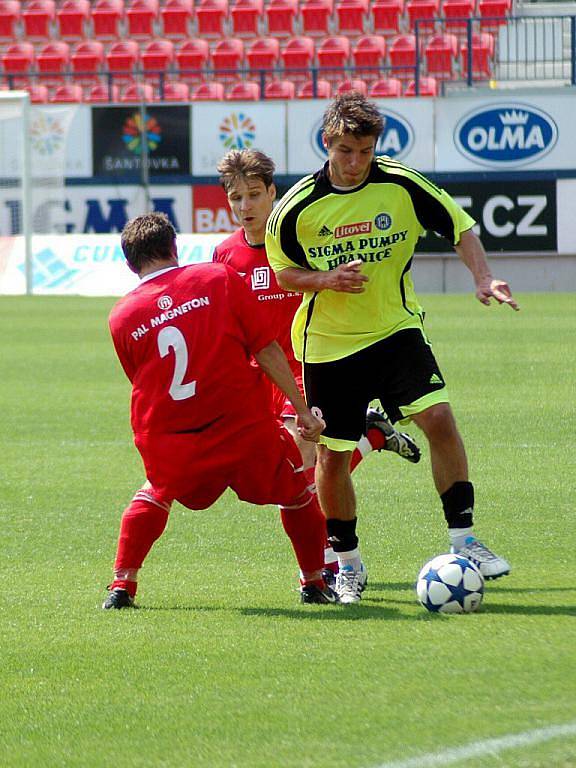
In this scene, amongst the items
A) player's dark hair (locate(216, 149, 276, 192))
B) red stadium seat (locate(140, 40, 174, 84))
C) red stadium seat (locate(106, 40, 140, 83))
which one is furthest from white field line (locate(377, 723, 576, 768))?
red stadium seat (locate(106, 40, 140, 83))

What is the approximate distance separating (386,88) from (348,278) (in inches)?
855

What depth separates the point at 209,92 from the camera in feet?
90.6

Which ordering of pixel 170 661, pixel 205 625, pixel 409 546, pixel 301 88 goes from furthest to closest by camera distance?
1. pixel 301 88
2. pixel 409 546
3. pixel 205 625
4. pixel 170 661

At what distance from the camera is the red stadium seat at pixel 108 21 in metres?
30.9

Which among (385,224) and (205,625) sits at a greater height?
(385,224)

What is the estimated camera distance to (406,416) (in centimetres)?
541

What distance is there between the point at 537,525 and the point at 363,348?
6.14 ft

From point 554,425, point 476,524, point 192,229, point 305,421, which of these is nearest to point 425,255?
point 192,229

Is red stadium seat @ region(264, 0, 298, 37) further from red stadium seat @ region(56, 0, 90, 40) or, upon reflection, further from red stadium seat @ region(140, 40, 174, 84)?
red stadium seat @ region(56, 0, 90, 40)

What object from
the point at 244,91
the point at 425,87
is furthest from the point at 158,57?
the point at 425,87

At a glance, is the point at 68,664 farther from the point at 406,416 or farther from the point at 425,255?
the point at 425,255

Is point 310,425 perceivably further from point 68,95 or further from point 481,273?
point 68,95

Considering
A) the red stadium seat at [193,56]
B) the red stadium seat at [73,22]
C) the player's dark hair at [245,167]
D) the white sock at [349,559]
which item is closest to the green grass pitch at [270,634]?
the white sock at [349,559]

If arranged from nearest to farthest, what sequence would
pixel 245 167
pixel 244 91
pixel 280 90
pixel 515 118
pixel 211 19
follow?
pixel 245 167 < pixel 515 118 < pixel 280 90 < pixel 244 91 < pixel 211 19
